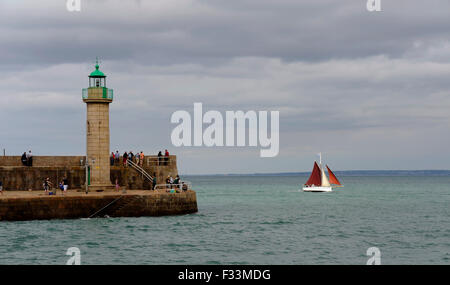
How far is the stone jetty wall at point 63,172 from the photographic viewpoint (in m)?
47.9

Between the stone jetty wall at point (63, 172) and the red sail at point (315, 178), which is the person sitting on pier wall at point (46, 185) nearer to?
the stone jetty wall at point (63, 172)

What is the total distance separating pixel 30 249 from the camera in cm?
3269

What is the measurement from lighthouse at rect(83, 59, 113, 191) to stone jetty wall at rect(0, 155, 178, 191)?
7.70 ft

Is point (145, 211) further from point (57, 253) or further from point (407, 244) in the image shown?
point (407, 244)

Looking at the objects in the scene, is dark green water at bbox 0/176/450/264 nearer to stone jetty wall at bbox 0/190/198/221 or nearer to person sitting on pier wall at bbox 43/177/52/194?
stone jetty wall at bbox 0/190/198/221

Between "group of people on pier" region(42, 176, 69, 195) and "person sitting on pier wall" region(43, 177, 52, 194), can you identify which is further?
"person sitting on pier wall" region(43, 177, 52, 194)

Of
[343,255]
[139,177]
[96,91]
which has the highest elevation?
[96,91]

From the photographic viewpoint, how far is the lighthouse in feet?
151

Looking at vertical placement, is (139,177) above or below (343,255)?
above

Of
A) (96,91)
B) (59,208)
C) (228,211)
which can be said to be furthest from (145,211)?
(228,211)

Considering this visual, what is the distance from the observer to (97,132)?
4609cm

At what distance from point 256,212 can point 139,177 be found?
43.3 feet


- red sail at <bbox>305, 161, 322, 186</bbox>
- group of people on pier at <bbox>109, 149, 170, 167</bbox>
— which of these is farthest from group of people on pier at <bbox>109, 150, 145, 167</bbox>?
red sail at <bbox>305, 161, 322, 186</bbox>
